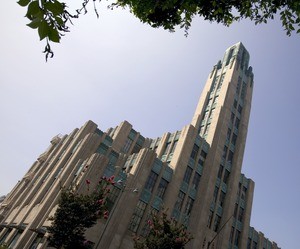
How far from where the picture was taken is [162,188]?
3819cm

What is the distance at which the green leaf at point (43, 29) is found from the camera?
7.11 ft

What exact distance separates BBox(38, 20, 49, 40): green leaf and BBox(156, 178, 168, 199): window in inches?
1443

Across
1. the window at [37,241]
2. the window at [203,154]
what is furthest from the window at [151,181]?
the window at [37,241]

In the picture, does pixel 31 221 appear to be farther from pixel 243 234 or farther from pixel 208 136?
pixel 243 234

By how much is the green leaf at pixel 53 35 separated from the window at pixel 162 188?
36.6 metres

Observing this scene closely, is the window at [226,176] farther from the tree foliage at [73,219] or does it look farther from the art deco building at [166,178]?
the tree foliage at [73,219]

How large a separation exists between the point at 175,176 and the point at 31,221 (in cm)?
1924

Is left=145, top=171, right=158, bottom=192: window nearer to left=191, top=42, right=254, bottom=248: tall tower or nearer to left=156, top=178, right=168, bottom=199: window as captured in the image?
left=156, top=178, right=168, bottom=199: window

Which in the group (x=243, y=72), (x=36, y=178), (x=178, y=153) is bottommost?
(x=36, y=178)

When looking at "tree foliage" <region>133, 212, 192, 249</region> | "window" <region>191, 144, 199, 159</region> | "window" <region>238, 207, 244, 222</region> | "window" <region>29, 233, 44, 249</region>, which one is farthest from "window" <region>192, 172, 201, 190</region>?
"window" <region>29, 233, 44, 249</region>

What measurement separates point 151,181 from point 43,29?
119 feet

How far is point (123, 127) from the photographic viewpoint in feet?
158

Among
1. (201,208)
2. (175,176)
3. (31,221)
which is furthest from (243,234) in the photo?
(31,221)

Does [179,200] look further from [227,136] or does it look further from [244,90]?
[244,90]
